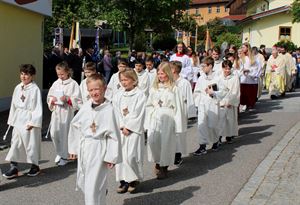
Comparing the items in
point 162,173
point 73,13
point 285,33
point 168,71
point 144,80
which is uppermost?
point 73,13

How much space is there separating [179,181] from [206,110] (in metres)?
2.36

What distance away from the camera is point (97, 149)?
18.1 ft

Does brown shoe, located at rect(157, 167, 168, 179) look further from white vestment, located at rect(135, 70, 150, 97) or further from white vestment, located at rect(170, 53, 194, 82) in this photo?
white vestment, located at rect(170, 53, 194, 82)

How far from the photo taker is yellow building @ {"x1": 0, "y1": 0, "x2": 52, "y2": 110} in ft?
47.3

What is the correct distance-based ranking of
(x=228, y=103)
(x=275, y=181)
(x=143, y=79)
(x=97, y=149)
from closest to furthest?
(x=97, y=149), (x=275, y=181), (x=228, y=103), (x=143, y=79)

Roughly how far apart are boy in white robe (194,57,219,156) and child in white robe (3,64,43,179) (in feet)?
10.2

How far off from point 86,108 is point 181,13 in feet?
109

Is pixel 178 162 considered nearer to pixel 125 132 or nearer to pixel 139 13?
pixel 125 132

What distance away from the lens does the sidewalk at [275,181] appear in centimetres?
621

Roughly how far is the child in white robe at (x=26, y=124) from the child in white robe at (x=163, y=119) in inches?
67.6

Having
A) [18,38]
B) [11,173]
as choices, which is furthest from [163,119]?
[18,38]

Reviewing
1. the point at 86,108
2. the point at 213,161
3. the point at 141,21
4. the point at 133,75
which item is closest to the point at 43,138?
the point at 213,161

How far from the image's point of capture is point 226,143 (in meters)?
10.3

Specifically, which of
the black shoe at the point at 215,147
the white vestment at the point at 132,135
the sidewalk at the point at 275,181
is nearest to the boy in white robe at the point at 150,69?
the black shoe at the point at 215,147
